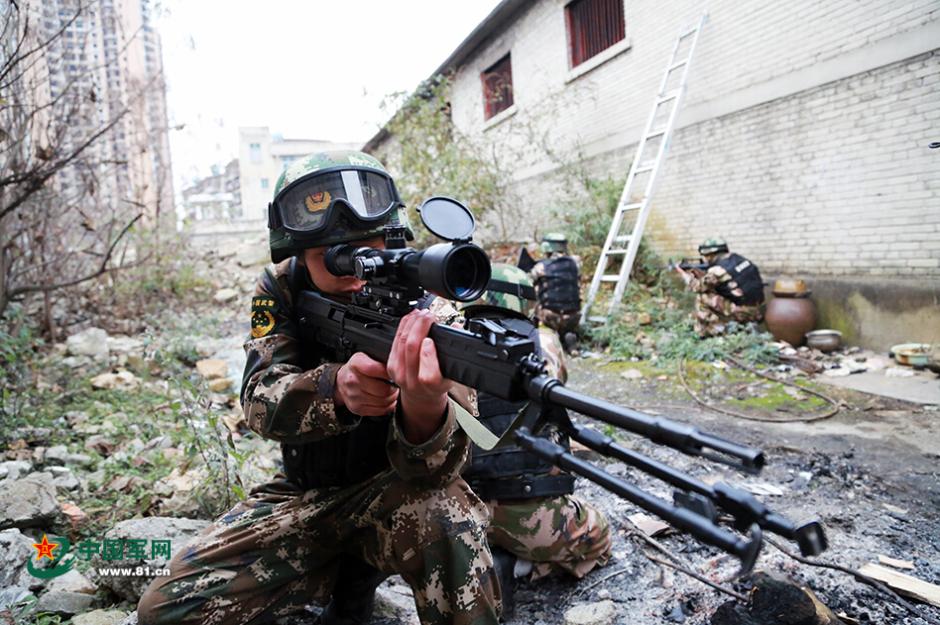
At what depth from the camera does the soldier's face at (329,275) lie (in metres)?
2.06

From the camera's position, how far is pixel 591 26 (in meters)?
11.1

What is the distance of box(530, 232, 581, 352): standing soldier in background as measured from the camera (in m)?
8.23

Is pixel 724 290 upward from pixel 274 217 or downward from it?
downward

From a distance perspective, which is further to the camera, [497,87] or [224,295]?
[497,87]

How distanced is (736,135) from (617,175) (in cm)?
264

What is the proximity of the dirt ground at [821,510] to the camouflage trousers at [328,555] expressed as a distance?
90cm

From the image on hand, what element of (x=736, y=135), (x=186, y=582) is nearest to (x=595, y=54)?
(x=736, y=135)

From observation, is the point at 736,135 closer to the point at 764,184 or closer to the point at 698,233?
the point at 764,184

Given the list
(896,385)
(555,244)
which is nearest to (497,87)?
(555,244)

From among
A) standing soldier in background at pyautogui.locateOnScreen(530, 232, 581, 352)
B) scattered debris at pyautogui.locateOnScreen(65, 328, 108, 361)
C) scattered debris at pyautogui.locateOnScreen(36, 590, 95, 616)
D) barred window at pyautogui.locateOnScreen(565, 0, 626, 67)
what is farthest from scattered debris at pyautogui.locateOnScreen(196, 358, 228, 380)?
barred window at pyautogui.locateOnScreen(565, 0, 626, 67)

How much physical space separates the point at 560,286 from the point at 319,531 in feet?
21.7

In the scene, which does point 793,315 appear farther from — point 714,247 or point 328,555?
point 328,555

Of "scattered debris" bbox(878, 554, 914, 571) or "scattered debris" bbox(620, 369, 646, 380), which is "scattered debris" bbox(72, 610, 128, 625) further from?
"scattered debris" bbox(620, 369, 646, 380)

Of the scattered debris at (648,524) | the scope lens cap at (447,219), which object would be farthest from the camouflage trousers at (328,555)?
the scattered debris at (648,524)
